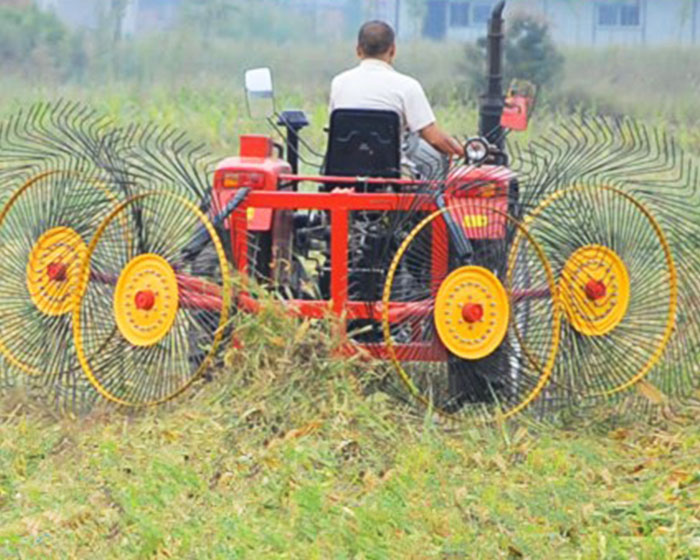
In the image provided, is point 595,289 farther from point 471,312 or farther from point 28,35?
point 28,35

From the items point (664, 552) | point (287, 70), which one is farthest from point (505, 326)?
point (287, 70)

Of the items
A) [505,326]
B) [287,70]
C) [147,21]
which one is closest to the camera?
[505,326]

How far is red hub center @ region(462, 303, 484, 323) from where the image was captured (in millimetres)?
6801

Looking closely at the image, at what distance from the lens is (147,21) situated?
20891 mm

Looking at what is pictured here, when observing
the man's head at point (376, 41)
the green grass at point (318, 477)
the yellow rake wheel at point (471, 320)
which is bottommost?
the green grass at point (318, 477)

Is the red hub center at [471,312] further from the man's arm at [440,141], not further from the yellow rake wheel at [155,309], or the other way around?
the man's arm at [440,141]

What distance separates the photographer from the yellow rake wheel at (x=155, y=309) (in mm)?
6887

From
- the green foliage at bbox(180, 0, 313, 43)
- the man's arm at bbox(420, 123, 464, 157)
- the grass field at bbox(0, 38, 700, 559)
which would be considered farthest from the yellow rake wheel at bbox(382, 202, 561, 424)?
the green foliage at bbox(180, 0, 313, 43)

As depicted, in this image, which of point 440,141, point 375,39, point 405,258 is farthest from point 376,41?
point 405,258

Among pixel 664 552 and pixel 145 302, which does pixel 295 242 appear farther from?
pixel 664 552

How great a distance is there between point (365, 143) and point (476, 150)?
47 cm

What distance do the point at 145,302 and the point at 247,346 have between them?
0.42m

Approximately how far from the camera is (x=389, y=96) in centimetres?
762

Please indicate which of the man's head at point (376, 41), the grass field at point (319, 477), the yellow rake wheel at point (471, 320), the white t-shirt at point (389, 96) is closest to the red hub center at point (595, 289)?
the yellow rake wheel at point (471, 320)
